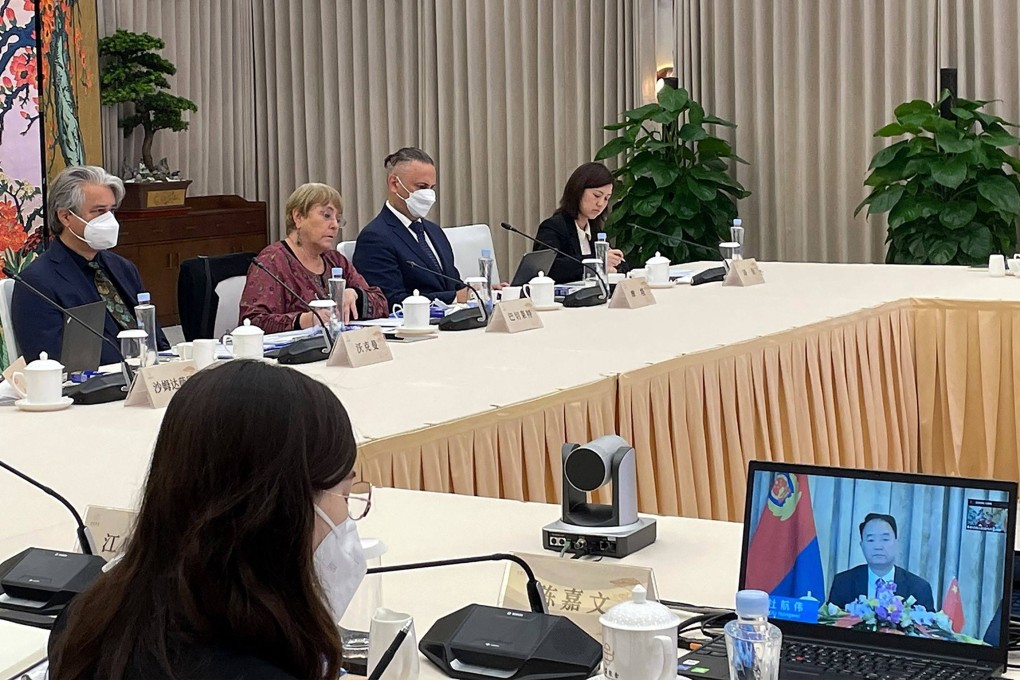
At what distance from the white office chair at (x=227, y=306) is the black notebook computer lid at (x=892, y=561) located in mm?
3208

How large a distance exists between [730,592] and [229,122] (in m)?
7.44

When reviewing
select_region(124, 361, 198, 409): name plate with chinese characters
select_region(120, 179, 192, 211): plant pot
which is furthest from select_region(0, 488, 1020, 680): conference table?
select_region(120, 179, 192, 211): plant pot

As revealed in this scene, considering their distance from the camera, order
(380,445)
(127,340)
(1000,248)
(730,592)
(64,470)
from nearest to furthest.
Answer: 1. (730,592)
2. (64,470)
3. (380,445)
4. (127,340)
5. (1000,248)

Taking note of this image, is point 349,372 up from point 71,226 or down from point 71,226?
down

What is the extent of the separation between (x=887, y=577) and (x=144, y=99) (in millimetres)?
6834

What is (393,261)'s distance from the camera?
4.88 metres

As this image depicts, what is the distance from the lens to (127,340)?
9.85 ft

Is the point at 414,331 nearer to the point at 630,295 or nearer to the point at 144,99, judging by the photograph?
the point at 630,295

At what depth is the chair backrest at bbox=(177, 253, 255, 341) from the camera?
14.5 feet

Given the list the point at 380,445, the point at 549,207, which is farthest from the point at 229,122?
the point at 380,445

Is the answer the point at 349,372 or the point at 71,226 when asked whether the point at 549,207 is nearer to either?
the point at 71,226

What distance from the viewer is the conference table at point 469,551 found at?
161cm

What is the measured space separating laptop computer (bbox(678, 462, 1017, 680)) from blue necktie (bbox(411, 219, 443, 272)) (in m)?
3.58

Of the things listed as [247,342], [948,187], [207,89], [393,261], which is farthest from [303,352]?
[207,89]
